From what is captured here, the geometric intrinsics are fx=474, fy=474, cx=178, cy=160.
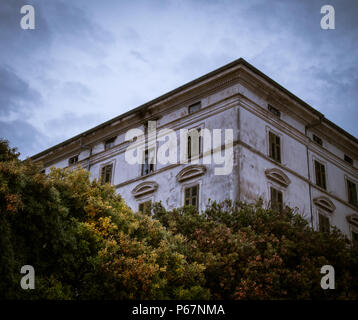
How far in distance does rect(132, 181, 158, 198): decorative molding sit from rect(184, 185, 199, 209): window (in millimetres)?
2108

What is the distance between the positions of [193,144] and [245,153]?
104 inches

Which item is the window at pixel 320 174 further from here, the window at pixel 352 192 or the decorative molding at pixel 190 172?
the decorative molding at pixel 190 172

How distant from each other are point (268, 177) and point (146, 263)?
1116 centimetres

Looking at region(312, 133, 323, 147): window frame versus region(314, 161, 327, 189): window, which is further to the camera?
region(312, 133, 323, 147): window frame

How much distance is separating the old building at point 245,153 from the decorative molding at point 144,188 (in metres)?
0.05

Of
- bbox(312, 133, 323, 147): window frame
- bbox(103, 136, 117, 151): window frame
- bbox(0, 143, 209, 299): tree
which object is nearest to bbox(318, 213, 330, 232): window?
bbox(312, 133, 323, 147): window frame

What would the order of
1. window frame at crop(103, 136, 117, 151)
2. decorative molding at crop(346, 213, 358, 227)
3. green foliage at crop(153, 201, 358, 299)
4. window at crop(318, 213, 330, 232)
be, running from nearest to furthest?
1. green foliage at crop(153, 201, 358, 299)
2. window at crop(318, 213, 330, 232)
3. decorative molding at crop(346, 213, 358, 227)
4. window frame at crop(103, 136, 117, 151)

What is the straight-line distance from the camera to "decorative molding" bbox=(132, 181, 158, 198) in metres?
22.3

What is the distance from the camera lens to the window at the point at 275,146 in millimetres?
21734

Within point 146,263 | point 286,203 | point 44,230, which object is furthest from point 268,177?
point 44,230

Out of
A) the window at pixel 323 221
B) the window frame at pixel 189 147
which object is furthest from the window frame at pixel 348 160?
the window frame at pixel 189 147

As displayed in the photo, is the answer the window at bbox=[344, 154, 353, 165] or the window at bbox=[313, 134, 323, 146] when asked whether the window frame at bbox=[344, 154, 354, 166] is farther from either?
the window at bbox=[313, 134, 323, 146]

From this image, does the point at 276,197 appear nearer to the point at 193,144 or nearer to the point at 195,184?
the point at 195,184

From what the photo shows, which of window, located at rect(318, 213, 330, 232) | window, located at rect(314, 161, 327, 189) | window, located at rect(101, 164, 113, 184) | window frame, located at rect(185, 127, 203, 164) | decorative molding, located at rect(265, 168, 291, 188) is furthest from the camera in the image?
window, located at rect(101, 164, 113, 184)
